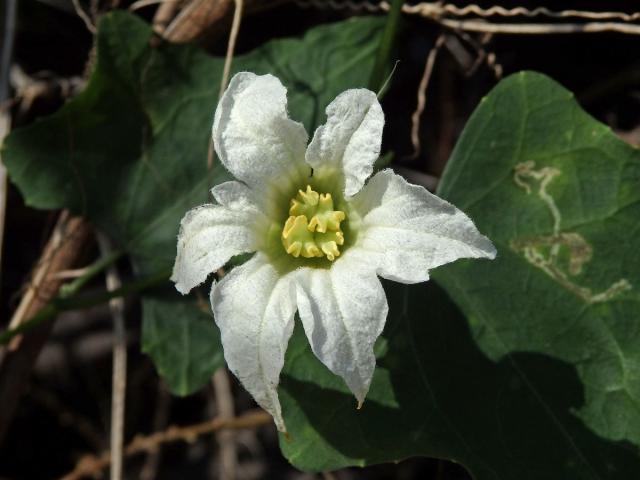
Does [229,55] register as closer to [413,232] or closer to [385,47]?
[385,47]

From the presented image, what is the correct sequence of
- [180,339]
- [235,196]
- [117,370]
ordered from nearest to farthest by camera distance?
[235,196]
[180,339]
[117,370]

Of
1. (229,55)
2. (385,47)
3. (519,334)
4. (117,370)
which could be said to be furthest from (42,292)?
(519,334)

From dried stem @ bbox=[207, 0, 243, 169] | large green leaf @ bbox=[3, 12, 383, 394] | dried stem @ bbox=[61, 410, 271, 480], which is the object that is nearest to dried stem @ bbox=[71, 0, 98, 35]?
Answer: large green leaf @ bbox=[3, 12, 383, 394]

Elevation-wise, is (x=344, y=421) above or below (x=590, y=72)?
below

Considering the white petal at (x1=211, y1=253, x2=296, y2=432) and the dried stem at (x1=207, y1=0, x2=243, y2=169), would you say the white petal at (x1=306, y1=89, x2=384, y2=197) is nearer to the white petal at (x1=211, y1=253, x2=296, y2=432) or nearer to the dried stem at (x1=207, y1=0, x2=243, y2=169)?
the white petal at (x1=211, y1=253, x2=296, y2=432)

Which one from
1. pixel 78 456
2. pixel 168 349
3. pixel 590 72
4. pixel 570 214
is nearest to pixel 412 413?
pixel 570 214

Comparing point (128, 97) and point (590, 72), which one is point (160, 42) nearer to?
point (128, 97)
